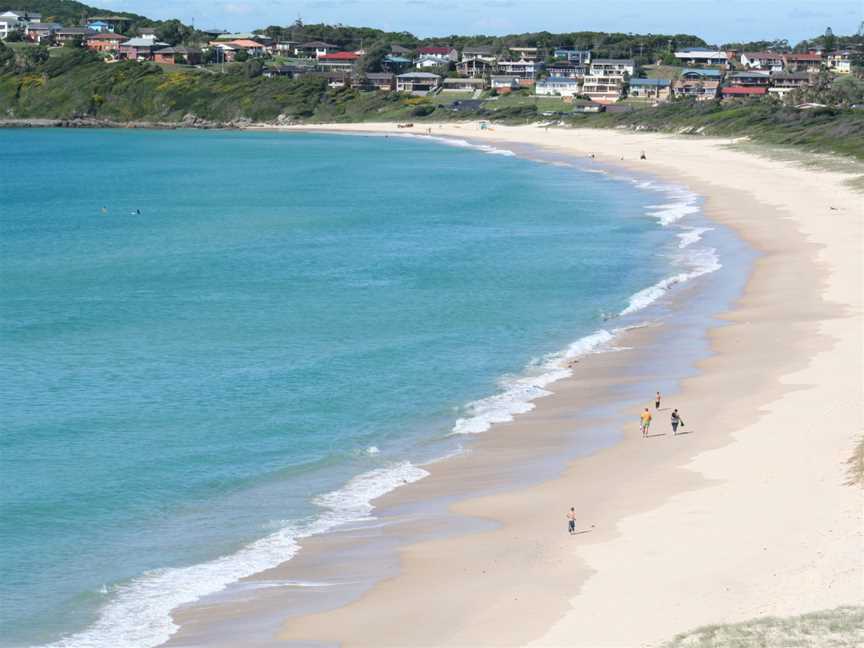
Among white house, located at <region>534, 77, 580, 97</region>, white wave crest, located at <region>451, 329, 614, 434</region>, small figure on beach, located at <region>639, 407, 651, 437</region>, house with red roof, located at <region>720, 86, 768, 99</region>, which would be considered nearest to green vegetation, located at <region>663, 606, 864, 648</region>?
small figure on beach, located at <region>639, 407, 651, 437</region>

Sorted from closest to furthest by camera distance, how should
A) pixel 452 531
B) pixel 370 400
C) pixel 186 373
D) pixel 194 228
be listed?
pixel 452 531 < pixel 370 400 < pixel 186 373 < pixel 194 228

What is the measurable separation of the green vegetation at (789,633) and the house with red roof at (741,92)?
560 feet

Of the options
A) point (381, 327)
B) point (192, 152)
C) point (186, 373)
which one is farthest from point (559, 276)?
point (192, 152)

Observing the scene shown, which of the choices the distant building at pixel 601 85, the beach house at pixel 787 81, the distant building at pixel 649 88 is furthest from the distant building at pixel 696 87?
the distant building at pixel 601 85

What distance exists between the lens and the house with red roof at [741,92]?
181000 millimetres

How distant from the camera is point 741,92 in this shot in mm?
182125

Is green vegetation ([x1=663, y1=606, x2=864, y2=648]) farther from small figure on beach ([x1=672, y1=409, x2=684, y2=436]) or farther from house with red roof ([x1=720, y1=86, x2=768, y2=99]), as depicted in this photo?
house with red roof ([x1=720, y1=86, x2=768, y2=99])

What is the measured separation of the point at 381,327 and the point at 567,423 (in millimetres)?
13397

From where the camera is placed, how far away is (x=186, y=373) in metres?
36.6

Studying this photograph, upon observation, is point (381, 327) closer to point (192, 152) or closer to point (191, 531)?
point (191, 531)

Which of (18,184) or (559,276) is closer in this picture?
(559,276)

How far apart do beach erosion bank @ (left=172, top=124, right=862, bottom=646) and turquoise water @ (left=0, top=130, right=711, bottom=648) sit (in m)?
2.02

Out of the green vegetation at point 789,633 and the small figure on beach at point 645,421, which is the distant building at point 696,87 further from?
the green vegetation at point 789,633

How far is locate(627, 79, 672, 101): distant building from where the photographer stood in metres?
191
